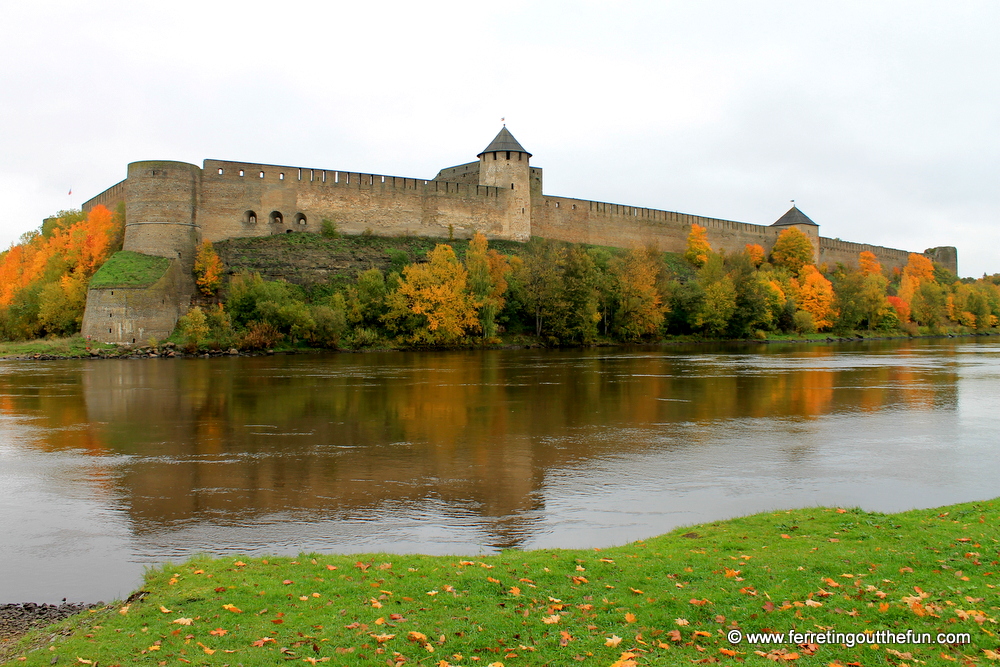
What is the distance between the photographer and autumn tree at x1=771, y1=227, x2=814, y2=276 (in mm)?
65562

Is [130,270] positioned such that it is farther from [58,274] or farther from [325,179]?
[325,179]

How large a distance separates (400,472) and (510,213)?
4177cm

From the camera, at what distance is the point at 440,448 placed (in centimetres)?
1132

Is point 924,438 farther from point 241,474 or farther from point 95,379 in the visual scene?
point 95,379

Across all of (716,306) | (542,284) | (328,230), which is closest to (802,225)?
(716,306)

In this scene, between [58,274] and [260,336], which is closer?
[260,336]

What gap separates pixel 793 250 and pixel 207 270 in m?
49.4

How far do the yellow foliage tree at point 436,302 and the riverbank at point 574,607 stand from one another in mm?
32293

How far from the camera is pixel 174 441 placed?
1199 centimetres

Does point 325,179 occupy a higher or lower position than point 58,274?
higher

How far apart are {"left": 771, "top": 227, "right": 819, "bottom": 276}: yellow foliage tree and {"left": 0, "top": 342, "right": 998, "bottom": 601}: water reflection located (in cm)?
4501

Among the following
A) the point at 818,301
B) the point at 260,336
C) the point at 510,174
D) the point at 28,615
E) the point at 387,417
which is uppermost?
the point at 510,174

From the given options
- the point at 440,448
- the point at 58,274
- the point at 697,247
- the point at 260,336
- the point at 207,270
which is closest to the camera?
the point at 440,448

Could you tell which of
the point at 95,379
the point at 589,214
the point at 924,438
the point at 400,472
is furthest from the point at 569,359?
Result: the point at 589,214
